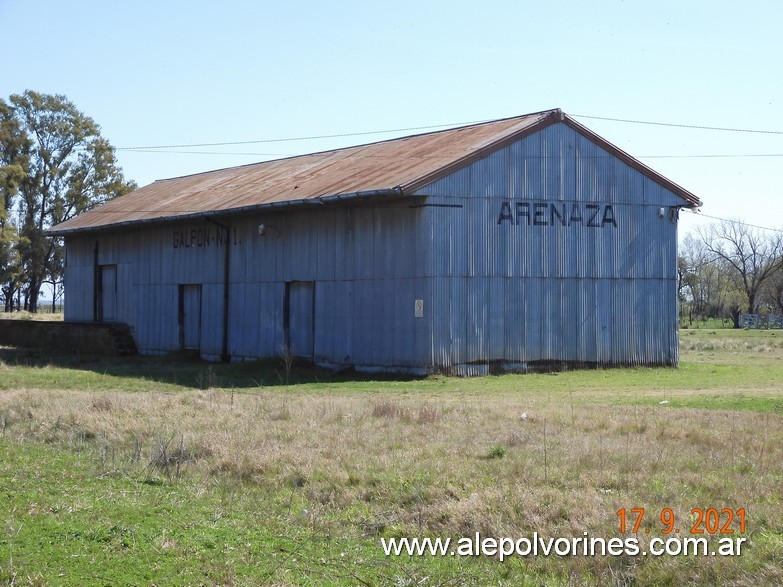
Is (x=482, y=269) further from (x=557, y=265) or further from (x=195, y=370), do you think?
(x=195, y=370)

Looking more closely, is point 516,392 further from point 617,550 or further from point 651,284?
point 617,550

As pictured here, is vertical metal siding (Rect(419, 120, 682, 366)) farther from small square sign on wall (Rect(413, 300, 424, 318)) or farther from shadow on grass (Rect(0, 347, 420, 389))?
shadow on grass (Rect(0, 347, 420, 389))

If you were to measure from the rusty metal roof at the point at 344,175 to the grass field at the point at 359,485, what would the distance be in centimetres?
1029

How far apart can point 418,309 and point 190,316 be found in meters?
11.8

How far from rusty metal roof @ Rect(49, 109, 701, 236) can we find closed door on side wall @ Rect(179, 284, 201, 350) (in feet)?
9.15

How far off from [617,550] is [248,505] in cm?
410

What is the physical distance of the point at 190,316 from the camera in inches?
1439

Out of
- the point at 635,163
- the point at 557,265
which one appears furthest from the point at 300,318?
the point at 635,163

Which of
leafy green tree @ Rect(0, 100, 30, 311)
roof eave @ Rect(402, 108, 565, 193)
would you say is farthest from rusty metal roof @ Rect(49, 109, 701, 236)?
leafy green tree @ Rect(0, 100, 30, 311)

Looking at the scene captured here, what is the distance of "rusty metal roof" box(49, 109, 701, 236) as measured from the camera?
28.8 metres

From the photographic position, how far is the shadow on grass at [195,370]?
26938 mm

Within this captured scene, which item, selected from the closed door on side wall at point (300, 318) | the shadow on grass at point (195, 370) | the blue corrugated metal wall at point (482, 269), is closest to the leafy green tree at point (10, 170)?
the shadow on grass at point (195, 370)

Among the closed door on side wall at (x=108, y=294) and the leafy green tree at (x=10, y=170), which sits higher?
the leafy green tree at (x=10, y=170)

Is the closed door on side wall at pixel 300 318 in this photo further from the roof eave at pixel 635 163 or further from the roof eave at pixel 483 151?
the roof eave at pixel 635 163
